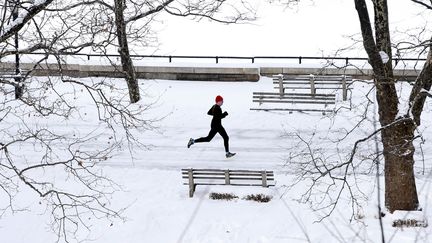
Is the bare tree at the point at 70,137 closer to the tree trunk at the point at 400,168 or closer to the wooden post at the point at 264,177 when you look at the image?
the wooden post at the point at 264,177

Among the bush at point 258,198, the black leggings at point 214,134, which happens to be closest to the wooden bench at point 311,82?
the black leggings at point 214,134

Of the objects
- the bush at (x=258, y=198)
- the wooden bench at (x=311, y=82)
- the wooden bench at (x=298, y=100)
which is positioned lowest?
the bush at (x=258, y=198)

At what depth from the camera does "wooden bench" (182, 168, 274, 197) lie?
1329cm

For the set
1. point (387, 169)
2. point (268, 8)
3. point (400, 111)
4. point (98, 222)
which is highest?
point (268, 8)

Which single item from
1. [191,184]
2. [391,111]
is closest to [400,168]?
[391,111]

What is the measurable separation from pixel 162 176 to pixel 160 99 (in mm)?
6983

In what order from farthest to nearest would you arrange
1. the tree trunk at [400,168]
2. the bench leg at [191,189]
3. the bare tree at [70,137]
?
the bench leg at [191,189]
the tree trunk at [400,168]
the bare tree at [70,137]

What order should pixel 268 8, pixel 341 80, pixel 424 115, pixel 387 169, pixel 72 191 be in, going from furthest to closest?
pixel 268 8 < pixel 341 80 < pixel 424 115 < pixel 72 191 < pixel 387 169

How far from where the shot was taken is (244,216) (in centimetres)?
1253

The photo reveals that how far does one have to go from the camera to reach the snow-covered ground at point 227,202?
11.9m

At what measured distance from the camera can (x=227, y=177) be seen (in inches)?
527

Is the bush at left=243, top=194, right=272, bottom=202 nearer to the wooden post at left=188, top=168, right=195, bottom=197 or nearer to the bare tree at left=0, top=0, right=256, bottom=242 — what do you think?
the wooden post at left=188, top=168, right=195, bottom=197

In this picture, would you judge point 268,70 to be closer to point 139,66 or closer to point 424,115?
point 139,66

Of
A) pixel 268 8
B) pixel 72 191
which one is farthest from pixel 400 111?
pixel 268 8
